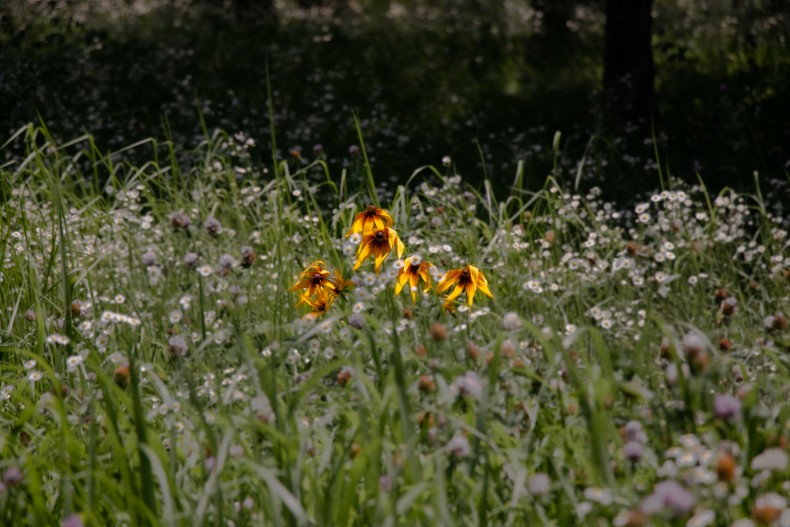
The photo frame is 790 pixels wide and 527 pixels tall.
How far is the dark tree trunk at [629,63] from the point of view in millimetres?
6961

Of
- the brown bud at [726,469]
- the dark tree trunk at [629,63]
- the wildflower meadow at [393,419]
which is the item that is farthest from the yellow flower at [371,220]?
the dark tree trunk at [629,63]

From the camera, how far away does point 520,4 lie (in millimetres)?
16750

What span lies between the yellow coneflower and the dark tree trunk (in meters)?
4.77

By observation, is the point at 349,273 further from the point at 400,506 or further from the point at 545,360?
the point at 400,506

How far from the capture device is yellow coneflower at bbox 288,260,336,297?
2.71 meters

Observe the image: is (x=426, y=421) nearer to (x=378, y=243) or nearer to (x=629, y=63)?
(x=378, y=243)

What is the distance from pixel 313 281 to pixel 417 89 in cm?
593

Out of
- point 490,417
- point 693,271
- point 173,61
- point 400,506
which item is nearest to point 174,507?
point 400,506

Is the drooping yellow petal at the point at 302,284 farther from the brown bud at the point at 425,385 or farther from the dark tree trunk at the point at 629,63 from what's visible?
the dark tree trunk at the point at 629,63

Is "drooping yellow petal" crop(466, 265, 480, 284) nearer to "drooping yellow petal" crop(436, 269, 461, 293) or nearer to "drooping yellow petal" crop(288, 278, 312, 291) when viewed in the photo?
"drooping yellow petal" crop(436, 269, 461, 293)

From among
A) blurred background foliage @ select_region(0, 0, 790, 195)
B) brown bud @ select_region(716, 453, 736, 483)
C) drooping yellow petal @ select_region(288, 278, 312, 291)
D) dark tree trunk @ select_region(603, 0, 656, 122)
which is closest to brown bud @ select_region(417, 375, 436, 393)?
brown bud @ select_region(716, 453, 736, 483)

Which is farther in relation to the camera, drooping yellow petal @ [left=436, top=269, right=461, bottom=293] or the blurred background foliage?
the blurred background foliage

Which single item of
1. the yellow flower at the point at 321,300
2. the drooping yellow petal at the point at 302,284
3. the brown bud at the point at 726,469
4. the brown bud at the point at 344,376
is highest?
the brown bud at the point at 726,469

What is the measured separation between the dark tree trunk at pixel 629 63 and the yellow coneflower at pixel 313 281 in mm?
4766
